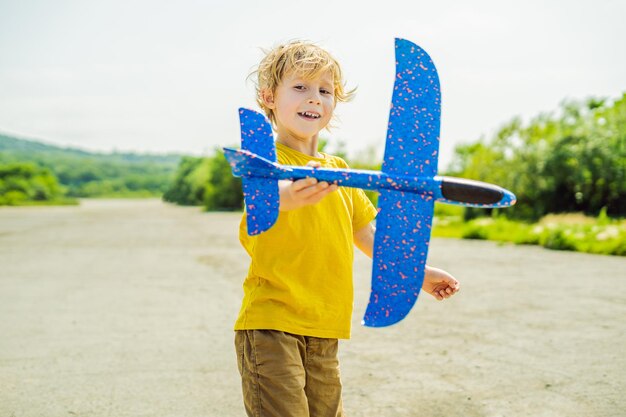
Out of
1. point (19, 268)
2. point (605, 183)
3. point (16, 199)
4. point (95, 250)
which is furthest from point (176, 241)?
point (16, 199)

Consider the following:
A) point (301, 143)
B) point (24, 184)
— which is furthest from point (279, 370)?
point (24, 184)

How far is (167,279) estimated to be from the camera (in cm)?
757

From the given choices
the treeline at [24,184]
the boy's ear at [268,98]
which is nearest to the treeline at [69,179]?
the treeline at [24,184]

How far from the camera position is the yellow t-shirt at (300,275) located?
2.00m

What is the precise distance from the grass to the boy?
837 centimetres

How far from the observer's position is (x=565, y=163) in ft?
47.0

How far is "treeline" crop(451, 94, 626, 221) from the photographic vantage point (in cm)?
1359

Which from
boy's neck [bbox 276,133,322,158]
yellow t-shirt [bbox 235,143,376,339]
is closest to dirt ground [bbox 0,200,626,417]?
yellow t-shirt [bbox 235,143,376,339]

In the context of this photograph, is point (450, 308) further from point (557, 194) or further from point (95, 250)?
point (557, 194)

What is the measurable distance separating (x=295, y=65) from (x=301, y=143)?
0.87 feet

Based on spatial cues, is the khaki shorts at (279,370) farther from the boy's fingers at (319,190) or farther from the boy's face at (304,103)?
the boy's face at (304,103)

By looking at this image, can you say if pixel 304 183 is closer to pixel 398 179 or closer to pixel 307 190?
pixel 307 190

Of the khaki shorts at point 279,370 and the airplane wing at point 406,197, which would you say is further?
the khaki shorts at point 279,370

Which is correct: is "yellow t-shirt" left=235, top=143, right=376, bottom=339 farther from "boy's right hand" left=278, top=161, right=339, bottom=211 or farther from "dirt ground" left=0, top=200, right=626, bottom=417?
"dirt ground" left=0, top=200, right=626, bottom=417
